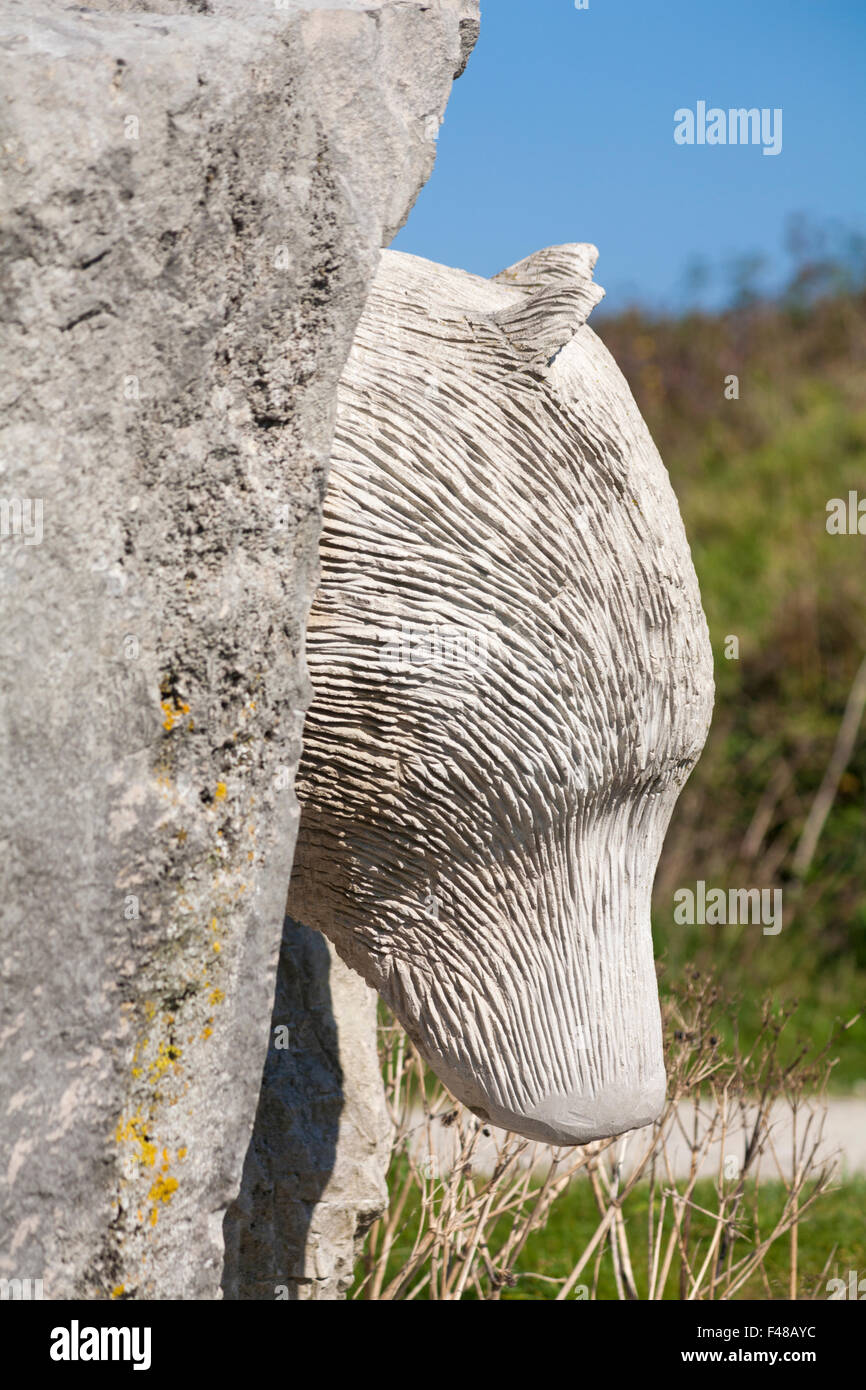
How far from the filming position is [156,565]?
1.44 m

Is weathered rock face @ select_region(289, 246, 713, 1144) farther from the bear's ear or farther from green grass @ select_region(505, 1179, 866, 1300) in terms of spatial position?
green grass @ select_region(505, 1179, 866, 1300)

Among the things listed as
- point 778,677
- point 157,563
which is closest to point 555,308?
point 157,563

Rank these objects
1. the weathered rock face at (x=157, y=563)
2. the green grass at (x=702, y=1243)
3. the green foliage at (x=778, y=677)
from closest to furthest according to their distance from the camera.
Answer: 1. the weathered rock face at (x=157, y=563)
2. the green grass at (x=702, y=1243)
3. the green foliage at (x=778, y=677)

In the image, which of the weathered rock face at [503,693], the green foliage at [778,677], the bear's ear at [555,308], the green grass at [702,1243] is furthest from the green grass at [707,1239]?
the bear's ear at [555,308]

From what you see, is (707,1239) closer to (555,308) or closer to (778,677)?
(555,308)

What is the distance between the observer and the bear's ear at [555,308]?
1.73 meters

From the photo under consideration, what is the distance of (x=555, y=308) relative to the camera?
174 centimetres

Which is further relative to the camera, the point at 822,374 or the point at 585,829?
the point at 822,374

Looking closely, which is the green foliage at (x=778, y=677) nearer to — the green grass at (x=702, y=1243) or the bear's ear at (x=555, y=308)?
the green grass at (x=702, y=1243)

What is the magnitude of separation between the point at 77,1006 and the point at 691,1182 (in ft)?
5.92

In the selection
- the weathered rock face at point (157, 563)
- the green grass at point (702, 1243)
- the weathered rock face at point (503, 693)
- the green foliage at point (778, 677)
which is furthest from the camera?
the green foliage at point (778, 677)

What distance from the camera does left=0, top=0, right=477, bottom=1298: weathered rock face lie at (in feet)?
4.45
